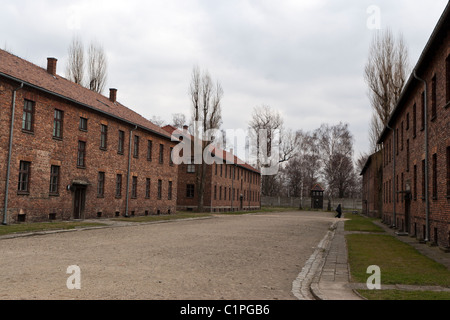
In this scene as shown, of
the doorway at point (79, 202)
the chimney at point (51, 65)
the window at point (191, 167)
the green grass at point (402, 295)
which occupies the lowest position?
the green grass at point (402, 295)

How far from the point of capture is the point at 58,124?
24250mm

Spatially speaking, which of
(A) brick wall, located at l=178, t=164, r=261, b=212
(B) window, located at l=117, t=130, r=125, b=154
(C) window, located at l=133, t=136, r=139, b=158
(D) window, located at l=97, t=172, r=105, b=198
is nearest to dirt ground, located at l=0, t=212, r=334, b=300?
(D) window, located at l=97, t=172, r=105, b=198

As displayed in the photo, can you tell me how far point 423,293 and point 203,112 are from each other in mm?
37453

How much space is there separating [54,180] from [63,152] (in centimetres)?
160

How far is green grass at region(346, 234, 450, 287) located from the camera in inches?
314

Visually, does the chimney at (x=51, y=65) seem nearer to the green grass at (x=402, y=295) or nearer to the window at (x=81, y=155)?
the window at (x=81, y=155)

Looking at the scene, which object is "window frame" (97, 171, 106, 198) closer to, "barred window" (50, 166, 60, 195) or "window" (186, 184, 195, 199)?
"barred window" (50, 166, 60, 195)

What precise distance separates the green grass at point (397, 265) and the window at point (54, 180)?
639 inches

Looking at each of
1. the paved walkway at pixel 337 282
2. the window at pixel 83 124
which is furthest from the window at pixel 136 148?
the paved walkway at pixel 337 282

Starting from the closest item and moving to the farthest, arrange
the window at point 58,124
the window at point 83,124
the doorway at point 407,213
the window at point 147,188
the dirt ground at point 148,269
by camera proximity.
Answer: the dirt ground at point 148,269 → the doorway at point 407,213 → the window at point 58,124 → the window at point 83,124 → the window at point 147,188

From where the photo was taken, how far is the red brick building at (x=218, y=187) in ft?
165

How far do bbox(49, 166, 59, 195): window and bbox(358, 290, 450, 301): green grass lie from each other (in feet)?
66.7

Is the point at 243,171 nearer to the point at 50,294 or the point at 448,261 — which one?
the point at 448,261

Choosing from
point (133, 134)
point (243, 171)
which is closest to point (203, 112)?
point (133, 134)
